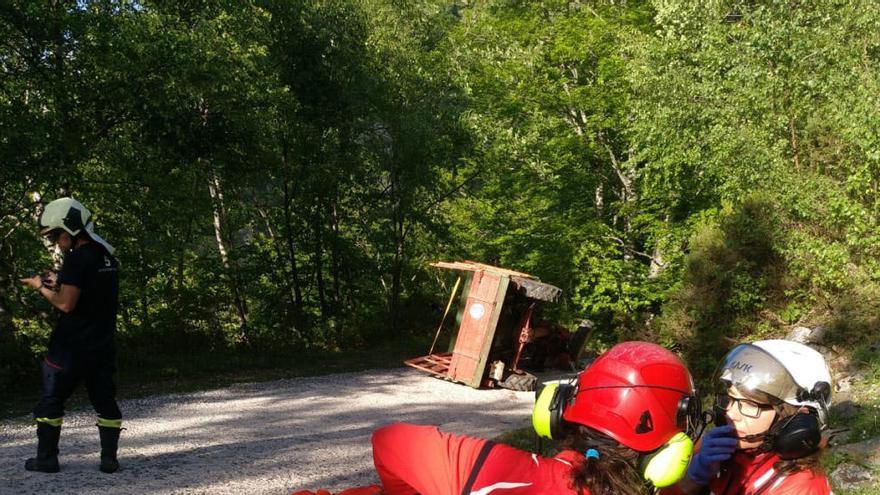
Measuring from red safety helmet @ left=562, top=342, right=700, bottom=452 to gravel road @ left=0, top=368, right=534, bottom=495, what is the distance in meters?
4.79

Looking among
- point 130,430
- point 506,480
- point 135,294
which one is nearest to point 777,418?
point 506,480

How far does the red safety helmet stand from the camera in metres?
2.29

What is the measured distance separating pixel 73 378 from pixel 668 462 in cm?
492

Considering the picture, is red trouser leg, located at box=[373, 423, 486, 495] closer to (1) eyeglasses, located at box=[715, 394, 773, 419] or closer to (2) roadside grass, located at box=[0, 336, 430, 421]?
(1) eyeglasses, located at box=[715, 394, 773, 419]

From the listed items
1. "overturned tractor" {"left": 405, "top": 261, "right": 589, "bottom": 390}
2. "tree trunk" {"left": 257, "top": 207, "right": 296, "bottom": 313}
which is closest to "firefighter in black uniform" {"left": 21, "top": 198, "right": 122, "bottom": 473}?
"overturned tractor" {"left": 405, "top": 261, "right": 589, "bottom": 390}

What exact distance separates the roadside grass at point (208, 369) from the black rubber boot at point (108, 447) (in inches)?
132

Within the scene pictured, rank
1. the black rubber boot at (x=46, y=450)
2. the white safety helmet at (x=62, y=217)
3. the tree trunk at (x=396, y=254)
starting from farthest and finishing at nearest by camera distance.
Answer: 1. the tree trunk at (x=396, y=254)
2. the black rubber boot at (x=46, y=450)
3. the white safety helmet at (x=62, y=217)

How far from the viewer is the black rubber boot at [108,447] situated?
6.04 metres

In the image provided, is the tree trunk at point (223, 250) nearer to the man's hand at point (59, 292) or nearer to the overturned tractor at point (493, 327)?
the overturned tractor at point (493, 327)

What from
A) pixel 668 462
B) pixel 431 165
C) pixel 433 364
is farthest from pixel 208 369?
pixel 668 462

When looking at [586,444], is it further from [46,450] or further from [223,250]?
[223,250]

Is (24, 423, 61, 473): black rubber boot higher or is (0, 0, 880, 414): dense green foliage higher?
(0, 0, 880, 414): dense green foliage

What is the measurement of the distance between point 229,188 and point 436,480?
1598 cm

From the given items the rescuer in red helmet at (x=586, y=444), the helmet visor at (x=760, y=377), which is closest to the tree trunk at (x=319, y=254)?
the helmet visor at (x=760, y=377)
